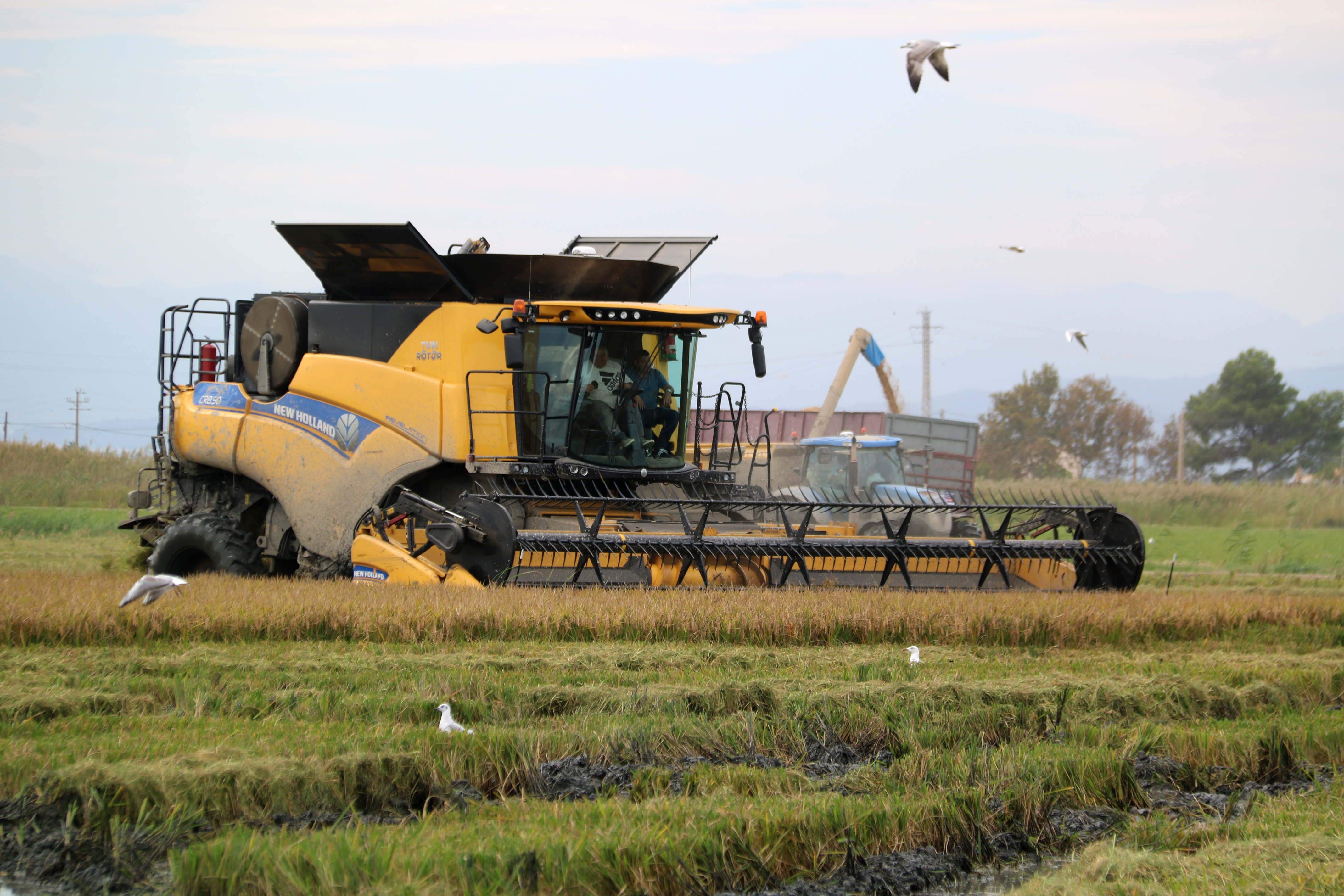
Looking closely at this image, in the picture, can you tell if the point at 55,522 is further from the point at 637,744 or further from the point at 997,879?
the point at 997,879

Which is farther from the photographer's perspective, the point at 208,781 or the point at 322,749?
the point at 322,749

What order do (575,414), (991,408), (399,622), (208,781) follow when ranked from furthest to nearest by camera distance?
(991,408) < (575,414) < (399,622) < (208,781)

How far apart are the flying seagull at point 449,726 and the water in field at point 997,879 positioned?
1.83 m

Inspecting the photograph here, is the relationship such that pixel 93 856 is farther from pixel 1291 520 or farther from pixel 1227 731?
pixel 1291 520

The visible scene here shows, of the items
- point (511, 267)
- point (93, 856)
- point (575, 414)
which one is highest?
point (511, 267)

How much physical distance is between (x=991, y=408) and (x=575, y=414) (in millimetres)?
53408

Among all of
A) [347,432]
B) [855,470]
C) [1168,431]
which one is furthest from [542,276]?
[1168,431]

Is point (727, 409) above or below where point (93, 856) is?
above

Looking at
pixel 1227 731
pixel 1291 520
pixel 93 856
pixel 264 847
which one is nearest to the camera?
pixel 264 847

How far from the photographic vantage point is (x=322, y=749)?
4.17 meters

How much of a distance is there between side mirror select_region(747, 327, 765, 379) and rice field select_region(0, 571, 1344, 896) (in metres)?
2.88

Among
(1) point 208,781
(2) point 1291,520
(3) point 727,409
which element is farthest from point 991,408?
(1) point 208,781

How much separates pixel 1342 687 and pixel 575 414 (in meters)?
5.90

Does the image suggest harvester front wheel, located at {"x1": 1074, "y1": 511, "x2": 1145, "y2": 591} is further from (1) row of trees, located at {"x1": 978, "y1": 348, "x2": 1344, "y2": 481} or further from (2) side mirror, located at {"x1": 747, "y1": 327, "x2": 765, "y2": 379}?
(1) row of trees, located at {"x1": 978, "y1": 348, "x2": 1344, "y2": 481}
